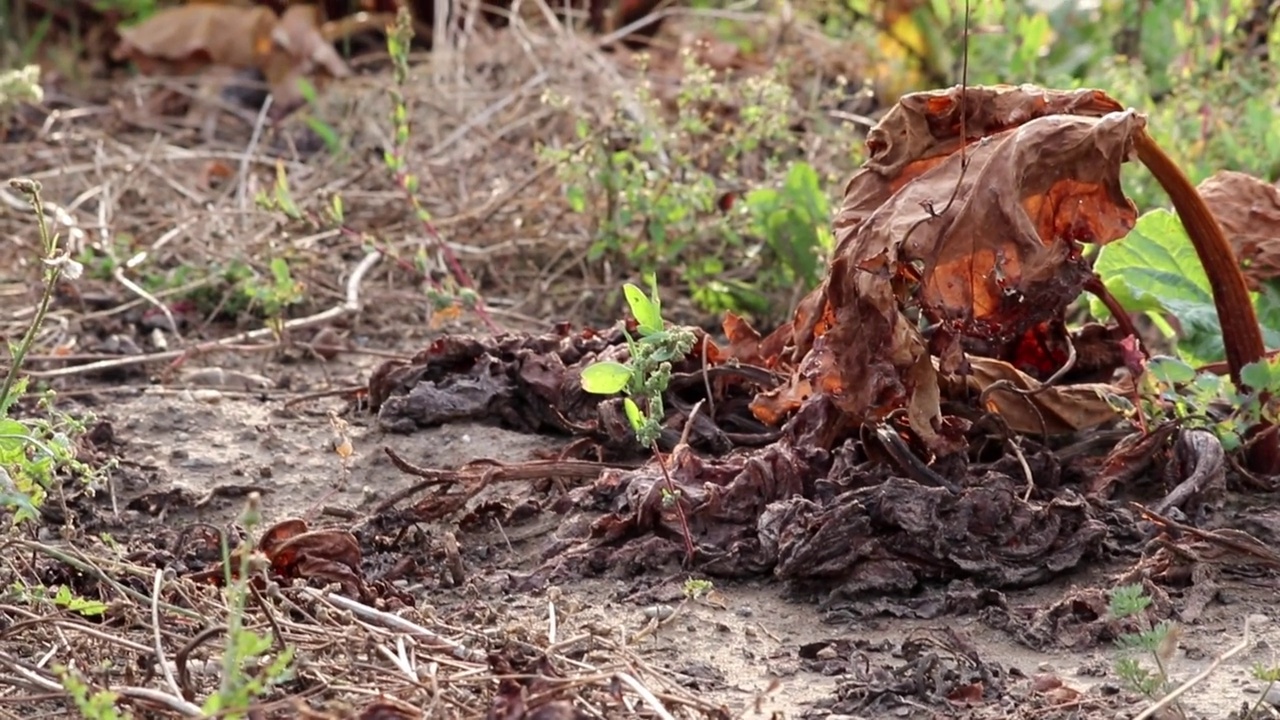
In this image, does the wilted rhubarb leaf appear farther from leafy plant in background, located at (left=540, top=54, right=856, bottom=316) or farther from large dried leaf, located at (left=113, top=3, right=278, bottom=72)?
large dried leaf, located at (left=113, top=3, right=278, bottom=72)

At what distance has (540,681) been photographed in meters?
2.15

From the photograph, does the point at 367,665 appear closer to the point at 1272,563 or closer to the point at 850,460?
the point at 850,460

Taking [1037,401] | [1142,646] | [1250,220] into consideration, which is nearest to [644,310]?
[1037,401]

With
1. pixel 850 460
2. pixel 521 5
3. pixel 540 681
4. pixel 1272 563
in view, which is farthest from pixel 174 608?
pixel 521 5

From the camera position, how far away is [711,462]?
3033mm

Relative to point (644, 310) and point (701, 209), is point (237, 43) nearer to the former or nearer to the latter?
point (701, 209)

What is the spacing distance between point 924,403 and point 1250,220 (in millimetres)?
819

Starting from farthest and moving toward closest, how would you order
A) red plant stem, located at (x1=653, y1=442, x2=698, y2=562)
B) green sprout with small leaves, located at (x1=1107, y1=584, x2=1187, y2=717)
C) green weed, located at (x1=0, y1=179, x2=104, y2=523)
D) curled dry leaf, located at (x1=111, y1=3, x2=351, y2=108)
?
curled dry leaf, located at (x1=111, y1=3, x2=351, y2=108) → red plant stem, located at (x1=653, y1=442, x2=698, y2=562) → green weed, located at (x1=0, y1=179, x2=104, y2=523) → green sprout with small leaves, located at (x1=1107, y1=584, x2=1187, y2=717)

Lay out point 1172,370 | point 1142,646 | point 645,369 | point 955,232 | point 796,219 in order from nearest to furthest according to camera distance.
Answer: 1. point 1142,646
2. point 955,232
3. point 645,369
4. point 1172,370
5. point 796,219

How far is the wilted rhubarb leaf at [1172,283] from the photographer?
10.3 ft

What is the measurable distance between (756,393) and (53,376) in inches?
66.1

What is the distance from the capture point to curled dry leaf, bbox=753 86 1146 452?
2619 mm

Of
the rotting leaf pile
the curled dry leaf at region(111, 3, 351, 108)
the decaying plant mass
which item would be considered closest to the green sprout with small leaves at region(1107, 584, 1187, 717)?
the decaying plant mass

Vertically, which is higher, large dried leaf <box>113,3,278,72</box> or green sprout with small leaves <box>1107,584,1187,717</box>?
green sprout with small leaves <box>1107,584,1187,717</box>
